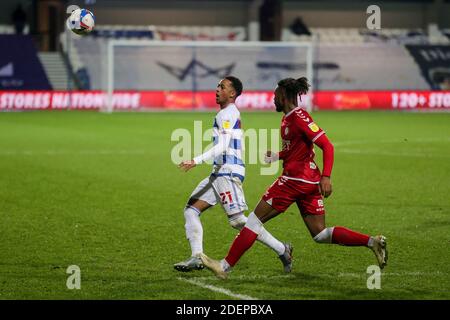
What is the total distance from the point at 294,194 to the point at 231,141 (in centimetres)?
91

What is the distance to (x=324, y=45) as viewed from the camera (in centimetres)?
5125

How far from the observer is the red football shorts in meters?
9.31

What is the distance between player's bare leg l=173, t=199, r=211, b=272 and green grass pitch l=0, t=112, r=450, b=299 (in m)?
0.14

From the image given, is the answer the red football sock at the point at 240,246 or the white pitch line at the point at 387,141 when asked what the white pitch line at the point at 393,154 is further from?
the red football sock at the point at 240,246

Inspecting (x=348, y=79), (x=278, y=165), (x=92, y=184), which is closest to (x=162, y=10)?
(x=348, y=79)

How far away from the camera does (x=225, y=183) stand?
982 centimetres

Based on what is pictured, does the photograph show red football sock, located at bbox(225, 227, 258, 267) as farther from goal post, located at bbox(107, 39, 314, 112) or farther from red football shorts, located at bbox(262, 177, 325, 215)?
goal post, located at bbox(107, 39, 314, 112)

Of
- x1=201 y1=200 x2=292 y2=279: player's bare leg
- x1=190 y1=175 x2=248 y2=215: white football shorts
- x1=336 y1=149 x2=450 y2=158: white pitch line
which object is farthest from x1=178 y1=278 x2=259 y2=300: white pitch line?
x1=336 y1=149 x2=450 y2=158: white pitch line

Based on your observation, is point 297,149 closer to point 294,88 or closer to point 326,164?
point 326,164

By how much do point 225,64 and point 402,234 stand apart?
117ft

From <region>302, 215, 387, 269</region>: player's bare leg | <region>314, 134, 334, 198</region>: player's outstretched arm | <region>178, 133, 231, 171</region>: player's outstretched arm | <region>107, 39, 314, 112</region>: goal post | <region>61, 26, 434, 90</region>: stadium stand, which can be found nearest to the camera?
<region>314, 134, 334, 198</region>: player's outstretched arm

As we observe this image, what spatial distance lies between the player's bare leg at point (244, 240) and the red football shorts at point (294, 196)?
0.08m

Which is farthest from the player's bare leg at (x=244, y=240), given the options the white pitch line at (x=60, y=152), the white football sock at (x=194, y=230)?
the white pitch line at (x=60, y=152)

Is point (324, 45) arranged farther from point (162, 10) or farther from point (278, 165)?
Result: point (278, 165)
